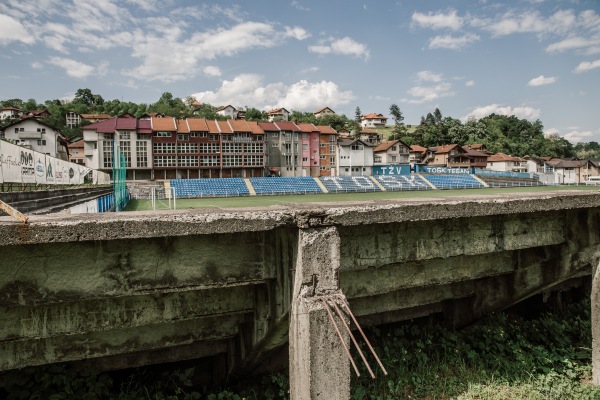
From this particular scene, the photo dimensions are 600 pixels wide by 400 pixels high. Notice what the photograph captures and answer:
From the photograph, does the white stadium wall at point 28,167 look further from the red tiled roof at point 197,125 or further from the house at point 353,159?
the house at point 353,159

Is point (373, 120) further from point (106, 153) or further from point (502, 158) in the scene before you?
point (106, 153)

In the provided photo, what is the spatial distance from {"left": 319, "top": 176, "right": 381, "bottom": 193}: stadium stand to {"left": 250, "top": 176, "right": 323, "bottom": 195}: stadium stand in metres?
1.74

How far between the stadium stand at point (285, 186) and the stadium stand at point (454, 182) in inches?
649

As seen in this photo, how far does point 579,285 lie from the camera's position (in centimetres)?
877

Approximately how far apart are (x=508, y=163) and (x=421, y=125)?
48.7 meters

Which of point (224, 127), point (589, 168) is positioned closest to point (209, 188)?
point (224, 127)

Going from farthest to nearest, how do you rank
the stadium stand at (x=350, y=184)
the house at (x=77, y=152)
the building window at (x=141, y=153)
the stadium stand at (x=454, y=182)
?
the house at (x=77, y=152) < the building window at (x=141, y=153) < the stadium stand at (x=454, y=182) < the stadium stand at (x=350, y=184)

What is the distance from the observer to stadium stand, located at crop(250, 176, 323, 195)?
4248 centimetres

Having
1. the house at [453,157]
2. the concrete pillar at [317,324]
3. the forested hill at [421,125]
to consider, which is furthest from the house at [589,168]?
the concrete pillar at [317,324]

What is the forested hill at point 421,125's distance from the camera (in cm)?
10850

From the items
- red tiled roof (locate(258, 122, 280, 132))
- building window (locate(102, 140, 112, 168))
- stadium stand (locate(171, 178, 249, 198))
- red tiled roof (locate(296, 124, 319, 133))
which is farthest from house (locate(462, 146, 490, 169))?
building window (locate(102, 140, 112, 168))

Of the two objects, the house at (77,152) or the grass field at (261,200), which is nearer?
the grass field at (261,200)

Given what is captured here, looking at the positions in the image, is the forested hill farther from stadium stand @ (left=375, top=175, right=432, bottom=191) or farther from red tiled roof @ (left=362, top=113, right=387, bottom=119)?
stadium stand @ (left=375, top=175, right=432, bottom=191)

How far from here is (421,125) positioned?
433 ft
